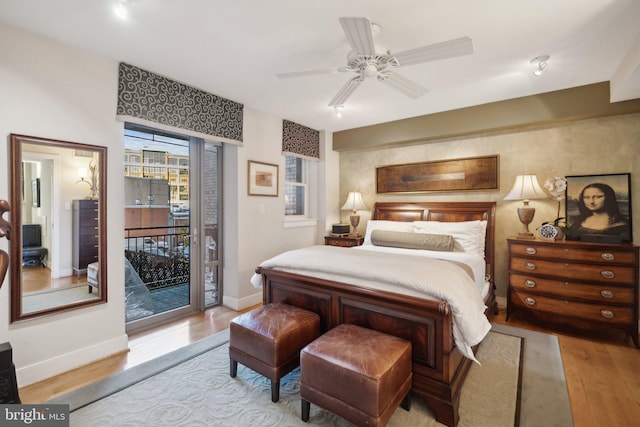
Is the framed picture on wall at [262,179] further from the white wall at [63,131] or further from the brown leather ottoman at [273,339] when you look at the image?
the brown leather ottoman at [273,339]

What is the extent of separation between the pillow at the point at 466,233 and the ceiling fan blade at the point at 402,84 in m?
1.77

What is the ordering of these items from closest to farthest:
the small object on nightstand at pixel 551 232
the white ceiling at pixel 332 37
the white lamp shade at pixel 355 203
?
the white ceiling at pixel 332 37 → the small object on nightstand at pixel 551 232 → the white lamp shade at pixel 355 203

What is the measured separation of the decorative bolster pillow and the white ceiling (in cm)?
161

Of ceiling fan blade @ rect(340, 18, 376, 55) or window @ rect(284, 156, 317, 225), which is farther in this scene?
window @ rect(284, 156, 317, 225)

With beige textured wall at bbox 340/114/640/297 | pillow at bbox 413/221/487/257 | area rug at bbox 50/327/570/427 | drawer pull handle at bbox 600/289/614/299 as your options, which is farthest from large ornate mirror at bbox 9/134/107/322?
drawer pull handle at bbox 600/289/614/299

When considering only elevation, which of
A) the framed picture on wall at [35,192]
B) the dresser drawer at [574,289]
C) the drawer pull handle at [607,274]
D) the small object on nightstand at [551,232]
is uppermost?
the framed picture on wall at [35,192]

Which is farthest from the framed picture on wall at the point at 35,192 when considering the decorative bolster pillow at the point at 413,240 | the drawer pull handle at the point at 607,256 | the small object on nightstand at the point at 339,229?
the drawer pull handle at the point at 607,256

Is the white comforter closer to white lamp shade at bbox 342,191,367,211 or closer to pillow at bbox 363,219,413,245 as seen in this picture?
pillow at bbox 363,219,413,245

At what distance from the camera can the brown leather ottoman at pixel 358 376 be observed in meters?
1.56

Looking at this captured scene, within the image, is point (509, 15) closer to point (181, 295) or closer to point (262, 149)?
point (262, 149)

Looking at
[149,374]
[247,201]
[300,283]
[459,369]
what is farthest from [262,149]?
[459,369]

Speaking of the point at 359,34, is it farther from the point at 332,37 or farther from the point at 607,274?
the point at 607,274

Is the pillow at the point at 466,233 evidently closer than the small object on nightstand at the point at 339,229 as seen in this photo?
Yes

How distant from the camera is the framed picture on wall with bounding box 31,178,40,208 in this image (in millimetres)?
2258
